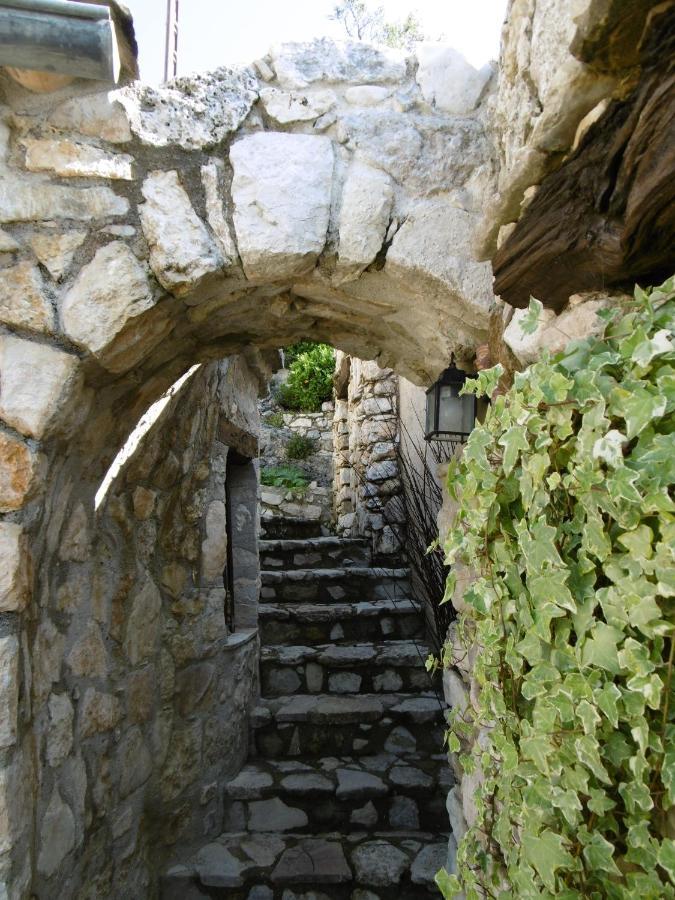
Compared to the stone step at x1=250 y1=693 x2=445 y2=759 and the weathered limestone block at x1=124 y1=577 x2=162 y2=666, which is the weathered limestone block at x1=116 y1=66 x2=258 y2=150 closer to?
the weathered limestone block at x1=124 y1=577 x2=162 y2=666

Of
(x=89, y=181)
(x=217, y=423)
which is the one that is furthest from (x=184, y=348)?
(x=217, y=423)

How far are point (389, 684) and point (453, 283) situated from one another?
10.3ft

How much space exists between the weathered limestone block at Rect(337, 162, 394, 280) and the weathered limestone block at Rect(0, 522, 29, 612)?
3.24 ft

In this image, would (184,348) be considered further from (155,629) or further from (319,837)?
(319,837)

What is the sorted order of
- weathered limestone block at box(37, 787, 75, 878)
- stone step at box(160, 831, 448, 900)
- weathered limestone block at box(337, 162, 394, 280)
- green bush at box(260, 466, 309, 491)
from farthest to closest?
green bush at box(260, 466, 309, 491) < stone step at box(160, 831, 448, 900) < weathered limestone block at box(37, 787, 75, 878) < weathered limestone block at box(337, 162, 394, 280)

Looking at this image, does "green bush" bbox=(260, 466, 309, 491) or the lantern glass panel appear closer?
the lantern glass panel

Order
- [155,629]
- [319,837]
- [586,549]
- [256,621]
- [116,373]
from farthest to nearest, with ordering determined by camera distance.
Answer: [256,621]
[319,837]
[155,629]
[116,373]
[586,549]

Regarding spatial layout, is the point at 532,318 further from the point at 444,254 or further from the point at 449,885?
the point at 449,885

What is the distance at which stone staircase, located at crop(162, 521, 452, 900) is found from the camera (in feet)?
9.47

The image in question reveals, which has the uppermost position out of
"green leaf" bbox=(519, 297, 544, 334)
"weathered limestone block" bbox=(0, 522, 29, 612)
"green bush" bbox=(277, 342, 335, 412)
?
"green bush" bbox=(277, 342, 335, 412)

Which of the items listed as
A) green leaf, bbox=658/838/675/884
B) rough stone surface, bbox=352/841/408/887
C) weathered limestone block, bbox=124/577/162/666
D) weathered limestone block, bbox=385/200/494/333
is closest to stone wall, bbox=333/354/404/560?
rough stone surface, bbox=352/841/408/887

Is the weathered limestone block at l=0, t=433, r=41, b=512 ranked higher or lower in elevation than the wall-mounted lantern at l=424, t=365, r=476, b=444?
lower

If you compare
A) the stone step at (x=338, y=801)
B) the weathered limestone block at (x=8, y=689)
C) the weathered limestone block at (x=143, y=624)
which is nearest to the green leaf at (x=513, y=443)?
the weathered limestone block at (x=8, y=689)

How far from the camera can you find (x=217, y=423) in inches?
130
